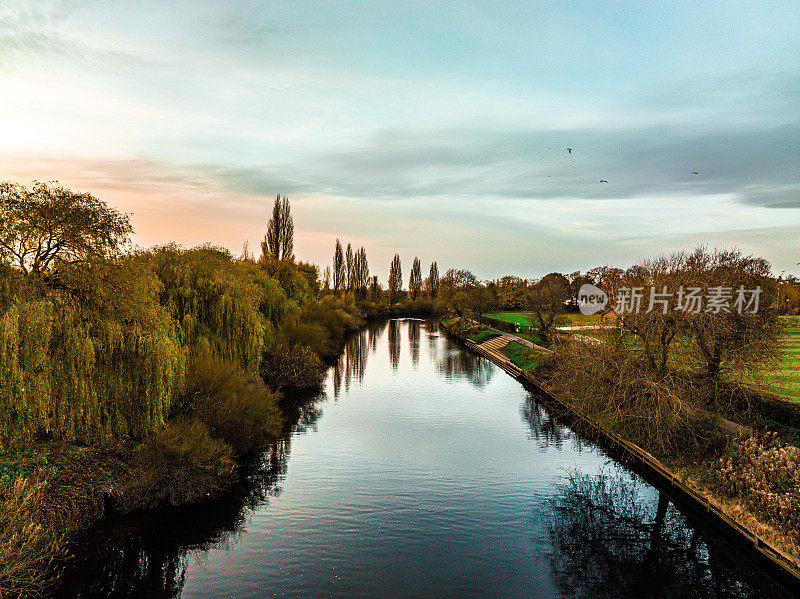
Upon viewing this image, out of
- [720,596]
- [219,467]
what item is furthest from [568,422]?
[219,467]

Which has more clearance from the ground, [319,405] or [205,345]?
[205,345]

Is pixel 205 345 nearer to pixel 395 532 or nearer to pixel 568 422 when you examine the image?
pixel 395 532

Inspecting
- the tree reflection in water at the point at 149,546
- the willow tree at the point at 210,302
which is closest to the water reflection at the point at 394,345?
the willow tree at the point at 210,302

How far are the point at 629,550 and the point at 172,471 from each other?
1438 cm

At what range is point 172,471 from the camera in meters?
17.6

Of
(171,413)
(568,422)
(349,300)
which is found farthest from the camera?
(349,300)

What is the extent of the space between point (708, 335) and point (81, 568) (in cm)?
2220

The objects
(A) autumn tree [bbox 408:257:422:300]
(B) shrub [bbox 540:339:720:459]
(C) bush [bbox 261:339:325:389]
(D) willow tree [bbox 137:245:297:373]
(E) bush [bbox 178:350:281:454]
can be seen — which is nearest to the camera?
(B) shrub [bbox 540:339:720:459]

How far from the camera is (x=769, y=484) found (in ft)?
50.4

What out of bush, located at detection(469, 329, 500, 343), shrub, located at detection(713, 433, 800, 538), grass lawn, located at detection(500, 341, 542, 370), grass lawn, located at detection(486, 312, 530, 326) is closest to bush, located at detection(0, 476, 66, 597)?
shrub, located at detection(713, 433, 800, 538)

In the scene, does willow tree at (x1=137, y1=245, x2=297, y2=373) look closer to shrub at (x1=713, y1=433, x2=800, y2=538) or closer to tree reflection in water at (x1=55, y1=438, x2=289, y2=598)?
tree reflection in water at (x1=55, y1=438, x2=289, y2=598)

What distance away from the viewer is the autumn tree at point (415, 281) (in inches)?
5197

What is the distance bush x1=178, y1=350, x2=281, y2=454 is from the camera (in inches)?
824

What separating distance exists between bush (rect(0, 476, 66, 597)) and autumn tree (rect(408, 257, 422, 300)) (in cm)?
11910
